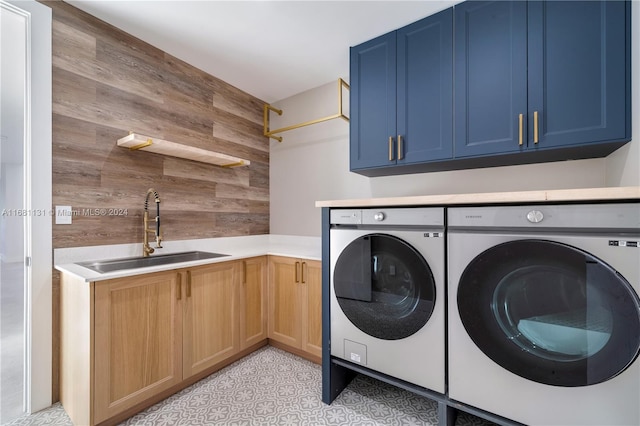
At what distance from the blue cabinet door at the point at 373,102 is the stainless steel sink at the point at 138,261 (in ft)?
5.14

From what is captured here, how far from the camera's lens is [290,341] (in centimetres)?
227

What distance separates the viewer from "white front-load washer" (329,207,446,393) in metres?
1.36

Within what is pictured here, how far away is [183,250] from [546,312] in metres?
2.46

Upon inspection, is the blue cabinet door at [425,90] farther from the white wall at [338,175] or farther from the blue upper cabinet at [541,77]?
the white wall at [338,175]

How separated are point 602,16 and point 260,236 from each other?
2972 millimetres

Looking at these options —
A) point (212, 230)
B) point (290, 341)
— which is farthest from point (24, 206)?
point (290, 341)

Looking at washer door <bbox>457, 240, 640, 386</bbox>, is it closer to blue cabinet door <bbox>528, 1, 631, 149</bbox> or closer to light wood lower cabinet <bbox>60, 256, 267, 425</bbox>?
blue cabinet door <bbox>528, 1, 631, 149</bbox>

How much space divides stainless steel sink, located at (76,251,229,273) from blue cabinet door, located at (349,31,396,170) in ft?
5.14

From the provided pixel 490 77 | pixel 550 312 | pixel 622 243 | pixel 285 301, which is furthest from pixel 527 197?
pixel 285 301

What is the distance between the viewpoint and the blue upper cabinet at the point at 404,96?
1.77 m

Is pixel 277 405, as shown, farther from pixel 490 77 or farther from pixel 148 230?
pixel 490 77

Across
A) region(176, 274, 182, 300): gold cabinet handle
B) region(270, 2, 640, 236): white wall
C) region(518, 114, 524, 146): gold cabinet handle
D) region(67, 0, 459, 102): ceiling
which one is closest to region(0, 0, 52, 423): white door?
region(67, 0, 459, 102): ceiling

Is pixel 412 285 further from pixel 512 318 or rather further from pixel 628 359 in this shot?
pixel 628 359

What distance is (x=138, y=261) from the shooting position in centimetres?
203
